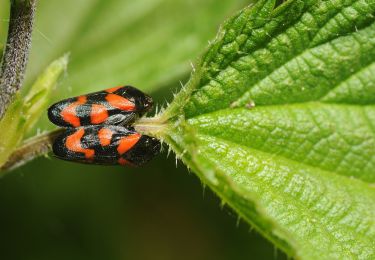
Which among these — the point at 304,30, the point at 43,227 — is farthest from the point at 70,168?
the point at 304,30

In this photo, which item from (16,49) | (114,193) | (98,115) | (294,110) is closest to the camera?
(16,49)

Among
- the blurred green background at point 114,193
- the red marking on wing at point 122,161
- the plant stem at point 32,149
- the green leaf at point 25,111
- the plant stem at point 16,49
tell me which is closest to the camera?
the plant stem at point 16,49

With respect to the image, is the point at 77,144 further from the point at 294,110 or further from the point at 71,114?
the point at 294,110

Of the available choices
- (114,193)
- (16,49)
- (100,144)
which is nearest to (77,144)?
(100,144)

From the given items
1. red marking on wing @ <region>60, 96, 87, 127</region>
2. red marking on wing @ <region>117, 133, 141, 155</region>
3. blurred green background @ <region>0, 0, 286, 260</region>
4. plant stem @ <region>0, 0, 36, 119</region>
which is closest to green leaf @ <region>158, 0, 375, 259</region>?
red marking on wing @ <region>117, 133, 141, 155</region>

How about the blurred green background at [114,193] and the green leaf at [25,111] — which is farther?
the blurred green background at [114,193]

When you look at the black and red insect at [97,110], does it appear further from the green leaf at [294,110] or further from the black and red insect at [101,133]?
the green leaf at [294,110]

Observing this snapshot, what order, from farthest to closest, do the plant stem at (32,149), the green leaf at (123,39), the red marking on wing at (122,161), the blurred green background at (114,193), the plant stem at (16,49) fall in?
the blurred green background at (114,193) → the green leaf at (123,39) → the plant stem at (32,149) → the red marking on wing at (122,161) → the plant stem at (16,49)

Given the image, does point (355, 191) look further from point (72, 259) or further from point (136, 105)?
point (72, 259)

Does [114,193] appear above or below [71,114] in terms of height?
below

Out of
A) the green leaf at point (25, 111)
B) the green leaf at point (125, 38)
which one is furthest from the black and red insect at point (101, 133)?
the green leaf at point (125, 38)
